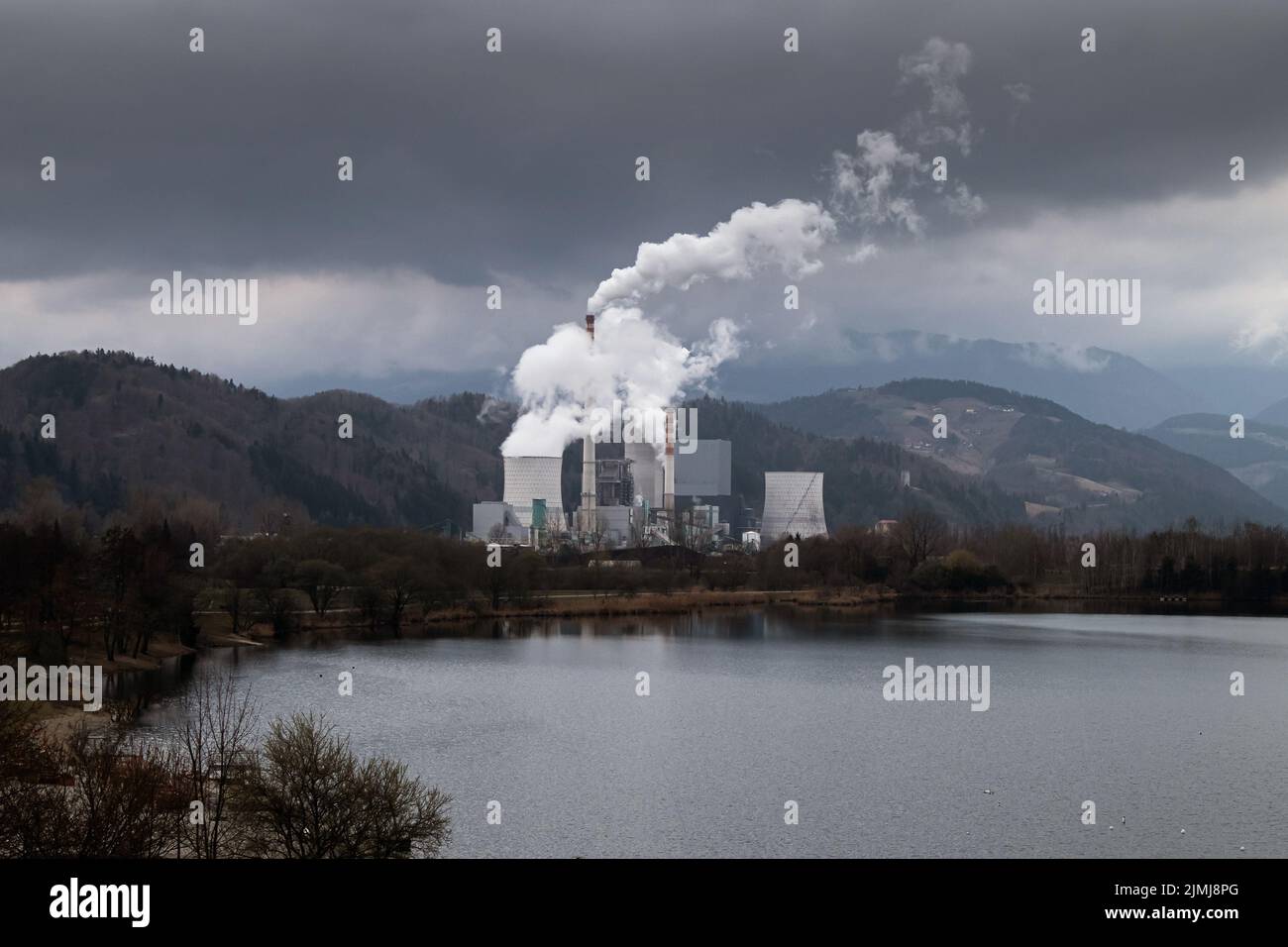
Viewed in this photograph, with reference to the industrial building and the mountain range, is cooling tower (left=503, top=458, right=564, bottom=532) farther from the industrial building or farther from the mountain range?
the mountain range

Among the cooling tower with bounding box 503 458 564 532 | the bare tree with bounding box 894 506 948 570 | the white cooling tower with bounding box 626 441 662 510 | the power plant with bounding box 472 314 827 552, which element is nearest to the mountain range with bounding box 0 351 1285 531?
the cooling tower with bounding box 503 458 564 532

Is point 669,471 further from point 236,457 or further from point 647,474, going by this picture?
point 236,457

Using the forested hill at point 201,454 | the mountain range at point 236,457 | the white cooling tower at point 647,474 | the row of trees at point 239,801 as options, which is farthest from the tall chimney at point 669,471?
the row of trees at point 239,801

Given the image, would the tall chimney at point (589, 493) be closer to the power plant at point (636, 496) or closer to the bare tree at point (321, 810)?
the power plant at point (636, 496)

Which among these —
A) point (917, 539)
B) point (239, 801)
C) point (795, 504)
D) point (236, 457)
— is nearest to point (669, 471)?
point (795, 504)
